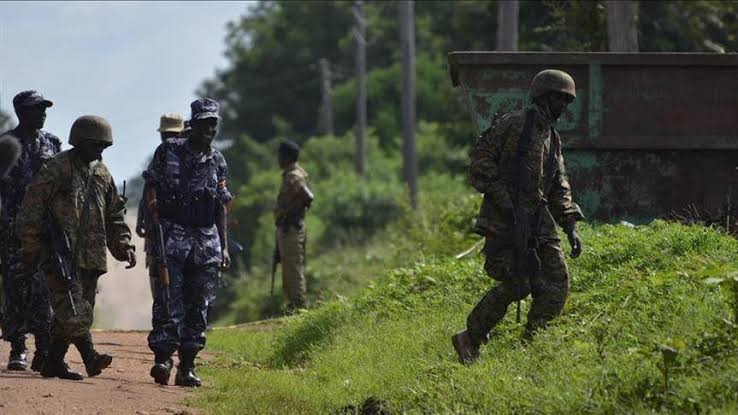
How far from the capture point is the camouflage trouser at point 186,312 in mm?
11375

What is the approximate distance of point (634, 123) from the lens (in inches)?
575

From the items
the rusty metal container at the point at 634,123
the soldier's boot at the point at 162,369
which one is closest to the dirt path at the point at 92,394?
the soldier's boot at the point at 162,369

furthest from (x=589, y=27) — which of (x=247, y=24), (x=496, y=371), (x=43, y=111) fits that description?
(x=247, y=24)

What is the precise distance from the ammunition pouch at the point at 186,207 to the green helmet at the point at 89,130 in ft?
2.20

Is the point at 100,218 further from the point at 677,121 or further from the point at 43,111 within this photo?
the point at 677,121

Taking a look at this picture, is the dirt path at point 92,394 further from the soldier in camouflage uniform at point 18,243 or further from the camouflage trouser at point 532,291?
the camouflage trouser at point 532,291

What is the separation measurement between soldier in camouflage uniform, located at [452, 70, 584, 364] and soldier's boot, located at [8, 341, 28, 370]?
3.56 meters

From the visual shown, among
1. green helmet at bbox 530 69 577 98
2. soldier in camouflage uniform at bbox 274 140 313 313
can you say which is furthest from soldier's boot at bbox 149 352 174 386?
soldier in camouflage uniform at bbox 274 140 313 313

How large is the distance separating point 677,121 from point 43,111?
571 centimetres

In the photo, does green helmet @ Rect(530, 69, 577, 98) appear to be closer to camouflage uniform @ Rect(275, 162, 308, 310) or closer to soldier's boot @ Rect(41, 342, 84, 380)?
soldier's boot @ Rect(41, 342, 84, 380)

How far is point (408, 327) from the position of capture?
12859 mm

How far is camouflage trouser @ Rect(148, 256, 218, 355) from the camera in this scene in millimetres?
11375

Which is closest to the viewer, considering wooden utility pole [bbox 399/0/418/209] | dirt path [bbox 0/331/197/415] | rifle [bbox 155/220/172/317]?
dirt path [bbox 0/331/197/415]

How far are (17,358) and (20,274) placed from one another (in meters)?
0.64
